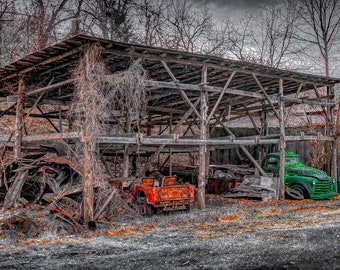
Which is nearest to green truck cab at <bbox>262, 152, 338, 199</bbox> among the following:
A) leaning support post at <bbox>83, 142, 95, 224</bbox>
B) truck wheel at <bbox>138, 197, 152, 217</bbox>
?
truck wheel at <bbox>138, 197, 152, 217</bbox>

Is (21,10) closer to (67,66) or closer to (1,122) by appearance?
(1,122)

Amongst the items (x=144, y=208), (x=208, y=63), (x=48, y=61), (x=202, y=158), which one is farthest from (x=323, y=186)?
(x=48, y=61)

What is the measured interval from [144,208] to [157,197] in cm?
64

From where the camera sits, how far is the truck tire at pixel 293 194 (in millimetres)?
16333

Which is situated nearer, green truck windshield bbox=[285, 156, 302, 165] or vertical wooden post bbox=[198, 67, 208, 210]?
vertical wooden post bbox=[198, 67, 208, 210]

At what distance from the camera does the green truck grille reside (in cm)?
1609

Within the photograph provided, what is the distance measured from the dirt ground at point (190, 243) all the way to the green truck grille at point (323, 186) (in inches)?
127

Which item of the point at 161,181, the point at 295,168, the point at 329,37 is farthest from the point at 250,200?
the point at 329,37

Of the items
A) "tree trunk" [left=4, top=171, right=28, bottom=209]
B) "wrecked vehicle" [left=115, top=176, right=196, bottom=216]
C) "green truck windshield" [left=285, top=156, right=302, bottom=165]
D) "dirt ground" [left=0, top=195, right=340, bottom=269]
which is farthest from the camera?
"green truck windshield" [left=285, top=156, right=302, bottom=165]

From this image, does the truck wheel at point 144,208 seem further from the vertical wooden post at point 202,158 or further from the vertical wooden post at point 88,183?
the vertical wooden post at point 202,158

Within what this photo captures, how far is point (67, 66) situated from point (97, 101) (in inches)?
128

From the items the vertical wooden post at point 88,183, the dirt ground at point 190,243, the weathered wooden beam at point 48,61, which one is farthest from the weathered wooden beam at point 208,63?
the dirt ground at point 190,243

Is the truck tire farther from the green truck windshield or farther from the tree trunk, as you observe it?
the tree trunk

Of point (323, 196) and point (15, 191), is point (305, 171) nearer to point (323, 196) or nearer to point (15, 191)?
point (323, 196)
